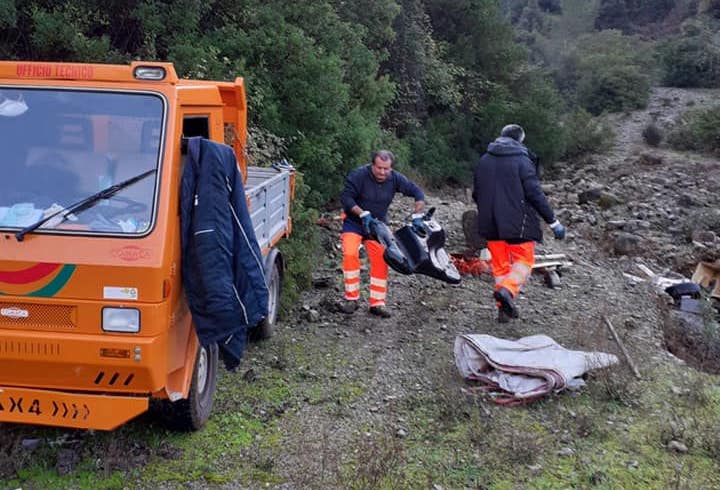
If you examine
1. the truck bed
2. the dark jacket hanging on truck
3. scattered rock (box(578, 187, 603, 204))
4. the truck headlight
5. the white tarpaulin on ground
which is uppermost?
the dark jacket hanging on truck

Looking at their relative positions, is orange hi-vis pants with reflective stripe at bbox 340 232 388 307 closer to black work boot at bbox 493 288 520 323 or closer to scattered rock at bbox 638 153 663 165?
black work boot at bbox 493 288 520 323

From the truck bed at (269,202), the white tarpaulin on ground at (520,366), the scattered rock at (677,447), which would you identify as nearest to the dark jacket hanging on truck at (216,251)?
the truck bed at (269,202)

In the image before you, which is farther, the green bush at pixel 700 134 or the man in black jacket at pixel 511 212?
the green bush at pixel 700 134

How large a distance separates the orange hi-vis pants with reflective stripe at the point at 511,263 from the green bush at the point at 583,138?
2199 centimetres

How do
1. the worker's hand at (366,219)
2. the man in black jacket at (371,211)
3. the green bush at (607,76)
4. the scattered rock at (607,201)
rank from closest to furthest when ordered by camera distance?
the worker's hand at (366,219) < the man in black jacket at (371,211) < the scattered rock at (607,201) < the green bush at (607,76)

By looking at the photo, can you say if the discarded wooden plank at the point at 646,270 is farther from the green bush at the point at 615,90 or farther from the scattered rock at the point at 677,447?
the green bush at the point at 615,90

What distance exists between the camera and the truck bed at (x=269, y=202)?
630 centimetres

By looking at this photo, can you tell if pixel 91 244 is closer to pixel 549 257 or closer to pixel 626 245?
pixel 549 257

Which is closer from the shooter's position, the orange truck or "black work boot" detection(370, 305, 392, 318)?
the orange truck

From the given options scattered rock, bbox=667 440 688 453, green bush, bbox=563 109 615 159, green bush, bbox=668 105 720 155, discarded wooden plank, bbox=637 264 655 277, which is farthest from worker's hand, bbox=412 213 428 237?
green bush, bbox=668 105 720 155

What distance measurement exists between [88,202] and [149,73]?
836 millimetres

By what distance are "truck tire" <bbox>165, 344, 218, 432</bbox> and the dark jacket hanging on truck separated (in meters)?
0.50

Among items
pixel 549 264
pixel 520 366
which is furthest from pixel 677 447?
pixel 549 264

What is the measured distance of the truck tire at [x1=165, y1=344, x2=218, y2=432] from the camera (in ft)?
16.2
